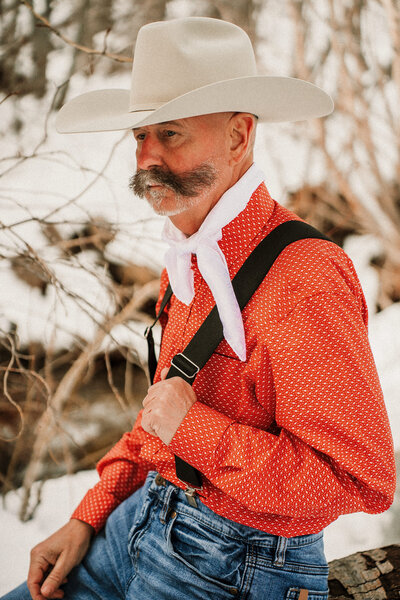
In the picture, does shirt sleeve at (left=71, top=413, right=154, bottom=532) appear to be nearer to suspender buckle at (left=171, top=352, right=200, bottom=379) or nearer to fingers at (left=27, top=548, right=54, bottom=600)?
fingers at (left=27, top=548, right=54, bottom=600)

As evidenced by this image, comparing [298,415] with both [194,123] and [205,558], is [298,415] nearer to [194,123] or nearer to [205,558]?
[205,558]

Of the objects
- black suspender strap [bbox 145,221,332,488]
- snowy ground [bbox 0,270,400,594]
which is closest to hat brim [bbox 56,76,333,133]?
black suspender strap [bbox 145,221,332,488]

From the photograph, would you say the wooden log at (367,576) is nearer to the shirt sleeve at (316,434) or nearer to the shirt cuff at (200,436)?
the shirt sleeve at (316,434)

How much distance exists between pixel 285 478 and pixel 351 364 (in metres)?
0.24

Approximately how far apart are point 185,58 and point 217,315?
545mm

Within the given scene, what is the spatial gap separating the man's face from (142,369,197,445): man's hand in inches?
15.4

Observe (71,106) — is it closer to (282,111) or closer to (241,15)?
(282,111)

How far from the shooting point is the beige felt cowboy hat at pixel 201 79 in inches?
41.2

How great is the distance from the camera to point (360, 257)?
3.38 meters

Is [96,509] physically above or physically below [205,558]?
below

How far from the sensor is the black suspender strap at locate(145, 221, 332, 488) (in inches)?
41.9

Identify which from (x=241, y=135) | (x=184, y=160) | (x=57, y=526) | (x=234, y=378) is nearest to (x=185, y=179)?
(x=184, y=160)

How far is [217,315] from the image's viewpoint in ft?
3.53

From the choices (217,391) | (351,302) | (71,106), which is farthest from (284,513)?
(71,106)
